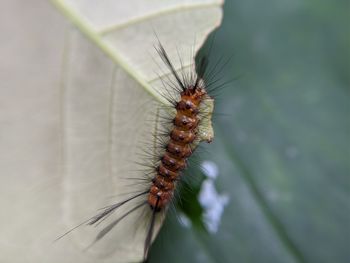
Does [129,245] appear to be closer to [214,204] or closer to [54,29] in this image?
[214,204]

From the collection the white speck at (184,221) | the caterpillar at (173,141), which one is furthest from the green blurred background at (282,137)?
the caterpillar at (173,141)

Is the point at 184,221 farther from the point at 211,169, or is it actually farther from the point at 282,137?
the point at 282,137

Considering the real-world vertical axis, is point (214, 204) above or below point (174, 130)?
below

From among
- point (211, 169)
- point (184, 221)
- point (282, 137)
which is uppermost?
point (282, 137)

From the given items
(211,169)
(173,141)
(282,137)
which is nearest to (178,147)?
(173,141)

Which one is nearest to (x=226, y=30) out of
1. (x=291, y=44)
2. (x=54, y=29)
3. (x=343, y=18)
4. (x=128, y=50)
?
(x=291, y=44)
